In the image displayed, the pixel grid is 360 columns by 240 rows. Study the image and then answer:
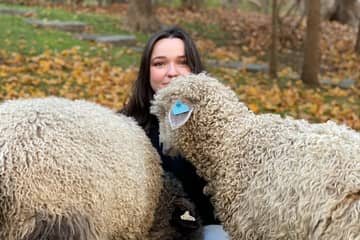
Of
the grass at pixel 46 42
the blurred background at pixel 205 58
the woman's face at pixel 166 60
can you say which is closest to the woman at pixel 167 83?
the woman's face at pixel 166 60

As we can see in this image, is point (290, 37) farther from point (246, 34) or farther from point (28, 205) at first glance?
point (28, 205)

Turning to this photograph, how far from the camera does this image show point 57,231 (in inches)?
71.6

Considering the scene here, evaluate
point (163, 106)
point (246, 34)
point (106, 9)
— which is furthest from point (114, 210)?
point (106, 9)

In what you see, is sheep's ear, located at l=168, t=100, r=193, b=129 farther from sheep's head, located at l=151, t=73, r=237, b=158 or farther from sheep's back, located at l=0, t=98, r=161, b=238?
sheep's back, located at l=0, t=98, r=161, b=238

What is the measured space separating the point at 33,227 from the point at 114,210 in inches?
12.3

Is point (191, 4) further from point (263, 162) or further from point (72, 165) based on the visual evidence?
point (72, 165)

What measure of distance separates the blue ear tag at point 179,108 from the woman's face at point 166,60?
635 millimetres

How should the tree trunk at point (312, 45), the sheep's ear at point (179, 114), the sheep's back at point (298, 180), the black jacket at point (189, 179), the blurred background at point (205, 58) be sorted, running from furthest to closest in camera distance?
the tree trunk at point (312, 45) → the blurred background at point (205, 58) → the black jacket at point (189, 179) → the sheep's ear at point (179, 114) → the sheep's back at point (298, 180)

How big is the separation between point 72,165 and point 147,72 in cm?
135

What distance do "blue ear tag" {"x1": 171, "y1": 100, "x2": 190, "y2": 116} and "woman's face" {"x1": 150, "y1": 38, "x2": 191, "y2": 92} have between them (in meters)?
0.63

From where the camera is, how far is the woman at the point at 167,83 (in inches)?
113

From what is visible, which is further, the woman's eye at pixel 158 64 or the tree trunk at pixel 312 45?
the tree trunk at pixel 312 45

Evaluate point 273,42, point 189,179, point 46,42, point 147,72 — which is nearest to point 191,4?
point 46,42

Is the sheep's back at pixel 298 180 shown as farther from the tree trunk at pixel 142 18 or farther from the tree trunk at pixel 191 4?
the tree trunk at pixel 191 4
